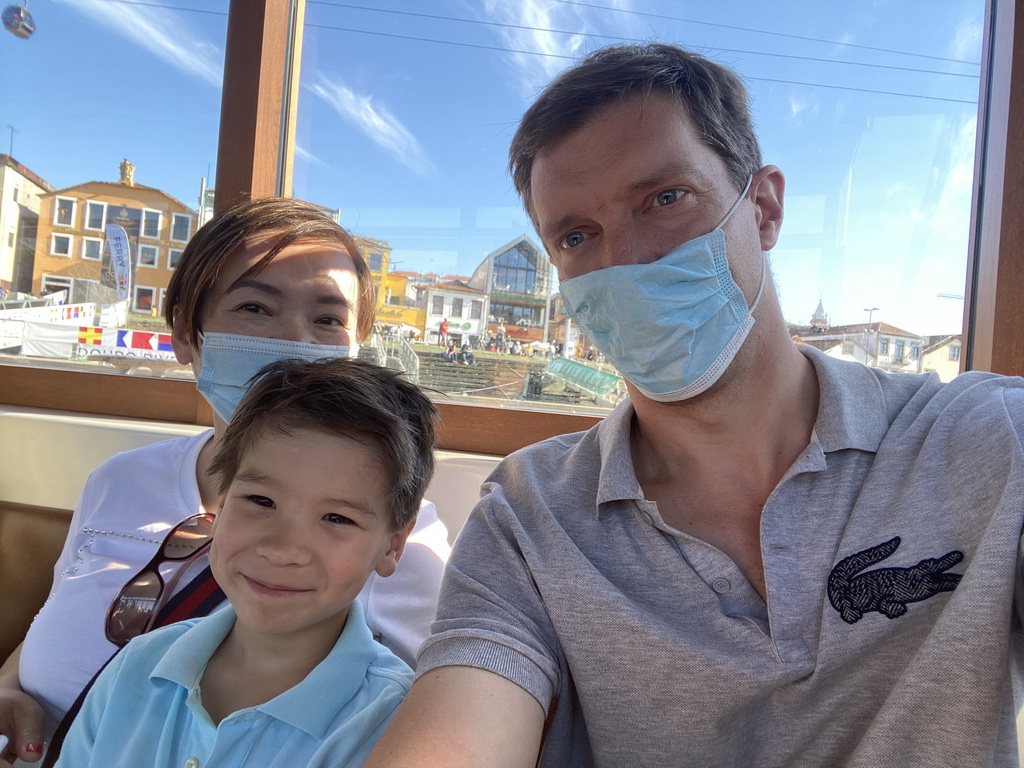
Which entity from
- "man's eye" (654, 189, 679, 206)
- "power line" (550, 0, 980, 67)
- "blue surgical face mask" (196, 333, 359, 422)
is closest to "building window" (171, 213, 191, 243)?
"blue surgical face mask" (196, 333, 359, 422)

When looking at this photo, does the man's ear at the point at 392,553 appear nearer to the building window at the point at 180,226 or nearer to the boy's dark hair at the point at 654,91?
the boy's dark hair at the point at 654,91

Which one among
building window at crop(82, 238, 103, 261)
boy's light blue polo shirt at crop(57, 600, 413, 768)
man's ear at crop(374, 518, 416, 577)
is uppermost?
building window at crop(82, 238, 103, 261)

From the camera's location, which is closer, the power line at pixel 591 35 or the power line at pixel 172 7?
the power line at pixel 591 35

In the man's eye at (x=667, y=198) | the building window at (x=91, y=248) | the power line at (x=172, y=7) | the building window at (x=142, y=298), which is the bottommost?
the building window at (x=142, y=298)

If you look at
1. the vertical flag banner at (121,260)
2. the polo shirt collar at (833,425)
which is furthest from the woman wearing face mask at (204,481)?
the vertical flag banner at (121,260)

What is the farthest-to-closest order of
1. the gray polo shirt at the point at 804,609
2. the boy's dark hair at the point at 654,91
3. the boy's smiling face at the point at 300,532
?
the boy's dark hair at the point at 654,91 < the boy's smiling face at the point at 300,532 < the gray polo shirt at the point at 804,609

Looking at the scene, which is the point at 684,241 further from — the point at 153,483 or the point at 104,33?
the point at 104,33

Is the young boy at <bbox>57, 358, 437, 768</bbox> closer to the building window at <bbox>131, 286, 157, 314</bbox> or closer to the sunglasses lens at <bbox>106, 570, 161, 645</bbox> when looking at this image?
the sunglasses lens at <bbox>106, 570, 161, 645</bbox>

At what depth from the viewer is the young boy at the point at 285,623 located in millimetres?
986

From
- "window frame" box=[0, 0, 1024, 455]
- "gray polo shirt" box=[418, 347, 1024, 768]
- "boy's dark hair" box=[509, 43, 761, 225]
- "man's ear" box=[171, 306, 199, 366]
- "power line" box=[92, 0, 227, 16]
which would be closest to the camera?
"gray polo shirt" box=[418, 347, 1024, 768]

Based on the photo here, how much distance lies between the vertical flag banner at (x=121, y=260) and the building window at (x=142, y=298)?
1.6 inches

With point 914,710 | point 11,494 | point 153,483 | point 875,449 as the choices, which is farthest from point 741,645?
point 11,494

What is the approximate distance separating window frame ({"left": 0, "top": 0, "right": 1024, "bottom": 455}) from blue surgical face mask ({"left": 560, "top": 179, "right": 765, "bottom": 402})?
2.66 ft

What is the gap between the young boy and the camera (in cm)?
99
